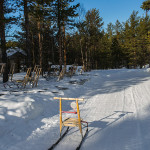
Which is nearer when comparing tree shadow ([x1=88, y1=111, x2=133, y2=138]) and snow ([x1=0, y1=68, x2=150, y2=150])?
snow ([x1=0, y1=68, x2=150, y2=150])

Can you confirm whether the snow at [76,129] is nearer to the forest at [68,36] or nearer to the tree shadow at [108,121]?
the tree shadow at [108,121]

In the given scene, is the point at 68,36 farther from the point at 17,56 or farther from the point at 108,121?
the point at 108,121

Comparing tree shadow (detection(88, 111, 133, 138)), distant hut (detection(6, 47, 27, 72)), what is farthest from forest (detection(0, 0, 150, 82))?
tree shadow (detection(88, 111, 133, 138))

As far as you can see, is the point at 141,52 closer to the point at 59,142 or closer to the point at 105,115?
the point at 105,115

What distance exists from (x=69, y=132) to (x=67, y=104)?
3.16 metres

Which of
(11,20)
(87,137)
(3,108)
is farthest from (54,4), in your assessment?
(87,137)

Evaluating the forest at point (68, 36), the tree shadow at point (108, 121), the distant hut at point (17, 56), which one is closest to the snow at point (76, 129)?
the tree shadow at point (108, 121)

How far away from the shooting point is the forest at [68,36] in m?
14.5

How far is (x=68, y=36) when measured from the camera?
117ft

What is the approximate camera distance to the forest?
14.5 m

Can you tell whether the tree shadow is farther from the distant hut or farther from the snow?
the distant hut

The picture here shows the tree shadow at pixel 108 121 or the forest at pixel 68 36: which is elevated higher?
the forest at pixel 68 36

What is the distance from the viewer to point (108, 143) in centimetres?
412

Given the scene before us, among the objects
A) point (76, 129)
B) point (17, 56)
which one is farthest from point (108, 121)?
point (17, 56)
